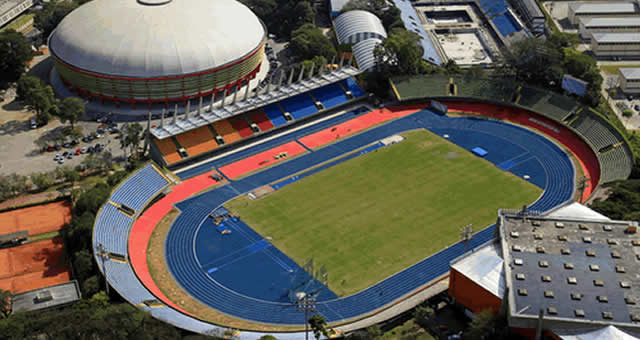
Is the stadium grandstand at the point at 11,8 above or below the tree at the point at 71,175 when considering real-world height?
below

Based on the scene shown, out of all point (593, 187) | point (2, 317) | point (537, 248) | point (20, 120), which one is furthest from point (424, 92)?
point (2, 317)

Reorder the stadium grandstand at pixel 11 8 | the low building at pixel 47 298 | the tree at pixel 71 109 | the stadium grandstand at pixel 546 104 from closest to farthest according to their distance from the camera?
the low building at pixel 47 298, the stadium grandstand at pixel 546 104, the tree at pixel 71 109, the stadium grandstand at pixel 11 8

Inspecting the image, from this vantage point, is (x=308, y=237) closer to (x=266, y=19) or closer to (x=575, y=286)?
(x=575, y=286)

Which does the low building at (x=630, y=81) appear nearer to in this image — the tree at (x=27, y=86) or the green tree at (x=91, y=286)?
the green tree at (x=91, y=286)

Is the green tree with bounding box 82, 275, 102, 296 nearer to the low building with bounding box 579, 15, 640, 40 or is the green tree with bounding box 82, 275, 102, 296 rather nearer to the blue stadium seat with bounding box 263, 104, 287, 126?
the blue stadium seat with bounding box 263, 104, 287, 126

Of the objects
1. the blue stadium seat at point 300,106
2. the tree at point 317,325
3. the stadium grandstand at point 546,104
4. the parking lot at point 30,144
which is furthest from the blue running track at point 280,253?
the parking lot at point 30,144

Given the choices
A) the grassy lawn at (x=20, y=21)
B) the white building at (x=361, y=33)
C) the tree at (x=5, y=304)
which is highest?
the white building at (x=361, y=33)

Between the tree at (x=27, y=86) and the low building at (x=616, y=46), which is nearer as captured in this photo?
the tree at (x=27, y=86)
